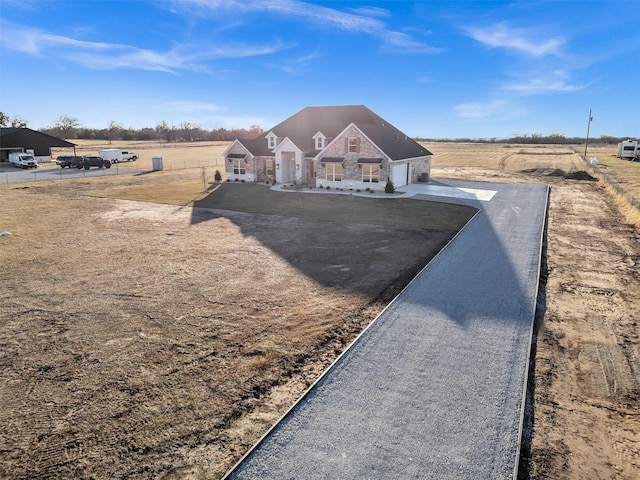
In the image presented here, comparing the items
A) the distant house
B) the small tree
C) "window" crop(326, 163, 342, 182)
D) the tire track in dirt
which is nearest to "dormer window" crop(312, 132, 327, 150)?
"window" crop(326, 163, 342, 182)

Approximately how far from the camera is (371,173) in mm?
34219

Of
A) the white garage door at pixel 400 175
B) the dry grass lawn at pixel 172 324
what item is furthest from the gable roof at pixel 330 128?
the dry grass lawn at pixel 172 324

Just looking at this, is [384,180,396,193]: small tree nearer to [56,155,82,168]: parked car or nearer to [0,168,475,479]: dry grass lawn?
[0,168,475,479]: dry grass lawn

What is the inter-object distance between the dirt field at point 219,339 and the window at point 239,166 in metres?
20.4

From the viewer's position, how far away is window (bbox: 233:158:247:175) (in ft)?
133

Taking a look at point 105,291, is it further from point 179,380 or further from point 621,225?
point 621,225

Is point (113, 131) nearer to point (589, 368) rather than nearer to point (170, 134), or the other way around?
point (170, 134)

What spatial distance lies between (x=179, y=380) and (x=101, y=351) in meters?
2.43

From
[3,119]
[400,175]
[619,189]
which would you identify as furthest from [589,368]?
[3,119]

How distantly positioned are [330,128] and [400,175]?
8235 millimetres

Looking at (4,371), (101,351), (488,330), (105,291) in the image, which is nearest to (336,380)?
(488,330)

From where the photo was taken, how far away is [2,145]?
184 feet

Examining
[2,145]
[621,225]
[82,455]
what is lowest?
[82,455]

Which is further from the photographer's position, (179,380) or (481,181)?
(481,181)
